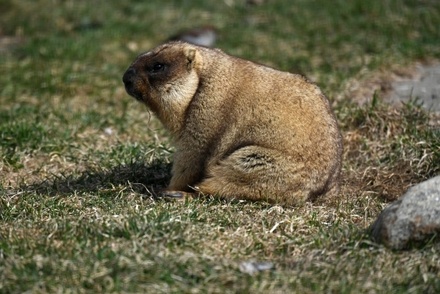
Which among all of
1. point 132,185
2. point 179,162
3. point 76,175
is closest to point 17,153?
point 76,175

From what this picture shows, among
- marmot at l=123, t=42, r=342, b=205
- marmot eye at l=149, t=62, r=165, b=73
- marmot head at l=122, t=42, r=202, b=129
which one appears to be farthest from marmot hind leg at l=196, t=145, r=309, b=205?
marmot eye at l=149, t=62, r=165, b=73

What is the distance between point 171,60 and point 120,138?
A: 2.22 meters

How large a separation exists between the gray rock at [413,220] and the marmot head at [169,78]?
226cm

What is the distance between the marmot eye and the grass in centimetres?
102

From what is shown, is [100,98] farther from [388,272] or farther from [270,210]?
[388,272]

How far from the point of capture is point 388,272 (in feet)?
18.7

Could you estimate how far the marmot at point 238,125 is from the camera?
7.16 m

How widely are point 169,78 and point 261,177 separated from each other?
46.9 inches

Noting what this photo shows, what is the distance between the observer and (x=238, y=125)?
729 cm

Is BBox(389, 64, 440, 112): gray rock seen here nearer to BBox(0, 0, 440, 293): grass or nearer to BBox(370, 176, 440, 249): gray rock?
BBox(0, 0, 440, 293): grass

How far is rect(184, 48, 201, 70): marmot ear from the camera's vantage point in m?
7.50

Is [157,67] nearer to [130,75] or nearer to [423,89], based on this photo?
[130,75]

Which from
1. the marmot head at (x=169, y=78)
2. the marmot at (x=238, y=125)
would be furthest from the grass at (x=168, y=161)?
the marmot head at (x=169, y=78)

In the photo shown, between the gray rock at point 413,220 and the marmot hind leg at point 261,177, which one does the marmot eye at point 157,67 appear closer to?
the marmot hind leg at point 261,177
